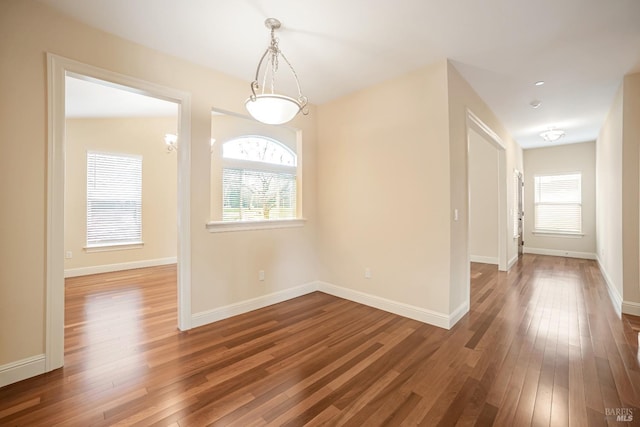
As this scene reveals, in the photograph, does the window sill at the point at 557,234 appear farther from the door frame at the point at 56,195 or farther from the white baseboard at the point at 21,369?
the white baseboard at the point at 21,369

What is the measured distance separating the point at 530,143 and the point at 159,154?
355 inches

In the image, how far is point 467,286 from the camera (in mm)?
3514

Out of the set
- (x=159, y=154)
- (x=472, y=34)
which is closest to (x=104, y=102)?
(x=159, y=154)

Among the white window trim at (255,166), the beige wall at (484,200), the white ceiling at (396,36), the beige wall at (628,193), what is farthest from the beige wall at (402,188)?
the beige wall at (484,200)

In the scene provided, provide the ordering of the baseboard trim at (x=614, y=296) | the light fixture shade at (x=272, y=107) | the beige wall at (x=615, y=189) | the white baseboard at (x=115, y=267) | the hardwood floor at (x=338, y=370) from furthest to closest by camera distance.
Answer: the white baseboard at (x=115, y=267) → the beige wall at (x=615, y=189) → the baseboard trim at (x=614, y=296) → the light fixture shade at (x=272, y=107) → the hardwood floor at (x=338, y=370)

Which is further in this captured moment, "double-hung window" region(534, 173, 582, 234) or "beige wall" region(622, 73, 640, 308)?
"double-hung window" region(534, 173, 582, 234)

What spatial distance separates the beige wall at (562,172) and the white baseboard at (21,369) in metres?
9.71

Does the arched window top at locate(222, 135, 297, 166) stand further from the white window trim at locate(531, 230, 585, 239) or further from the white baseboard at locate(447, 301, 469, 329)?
the white window trim at locate(531, 230, 585, 239)

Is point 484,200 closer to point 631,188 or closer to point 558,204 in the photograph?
point 558,204

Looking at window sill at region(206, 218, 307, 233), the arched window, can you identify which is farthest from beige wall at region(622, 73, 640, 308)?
the arched window

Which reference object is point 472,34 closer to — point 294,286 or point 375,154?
point 375,154

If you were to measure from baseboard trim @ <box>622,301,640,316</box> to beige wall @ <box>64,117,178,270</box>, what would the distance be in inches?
307

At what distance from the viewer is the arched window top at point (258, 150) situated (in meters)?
5.82

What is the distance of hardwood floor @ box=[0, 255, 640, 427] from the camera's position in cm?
173
